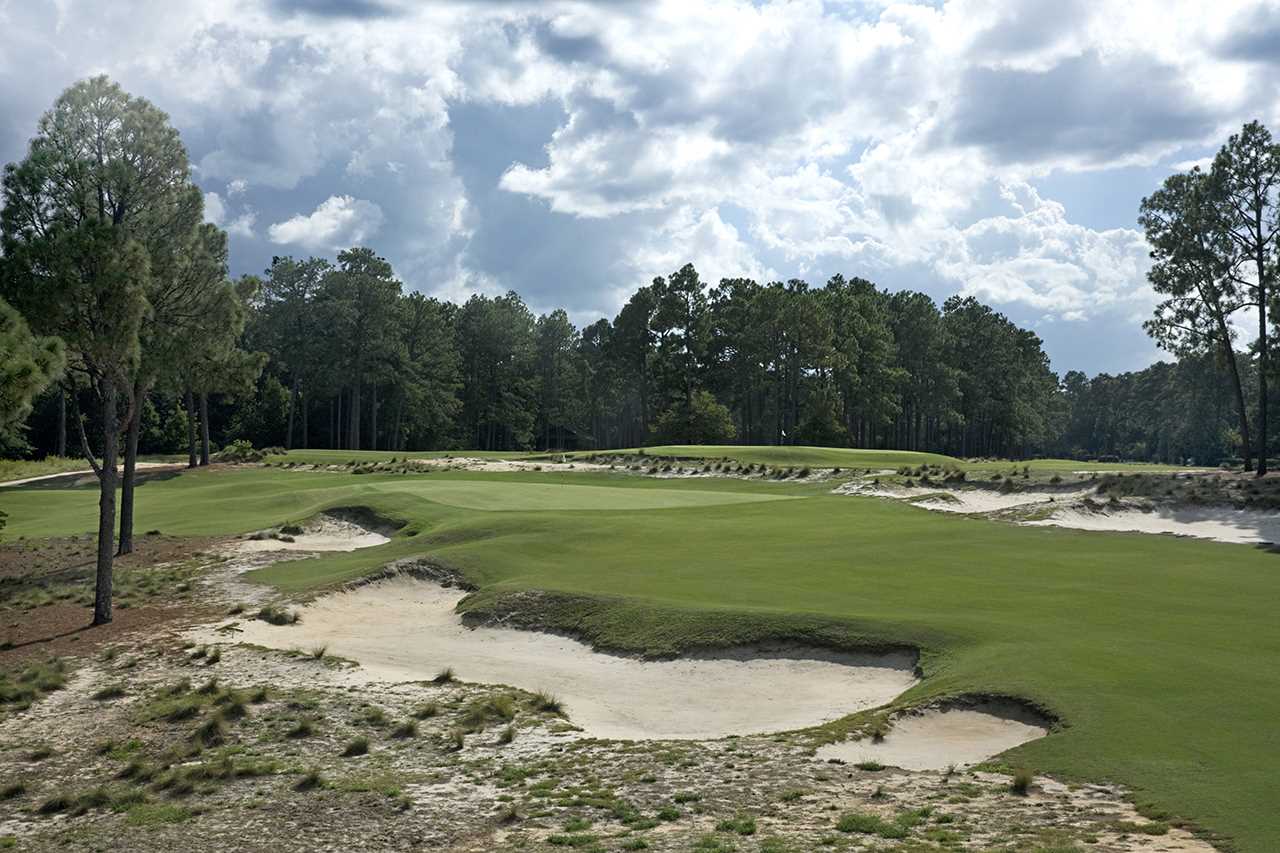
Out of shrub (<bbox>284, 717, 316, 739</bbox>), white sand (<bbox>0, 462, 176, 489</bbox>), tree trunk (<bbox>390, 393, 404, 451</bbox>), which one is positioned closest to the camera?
shrub (<bbox>284, 717, 316, 739</bbox>)

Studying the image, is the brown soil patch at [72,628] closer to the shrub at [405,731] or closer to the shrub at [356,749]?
the shrub at [405,731]

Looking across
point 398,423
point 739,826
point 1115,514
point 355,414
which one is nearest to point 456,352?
point 398,423

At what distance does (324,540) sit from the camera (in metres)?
33.9

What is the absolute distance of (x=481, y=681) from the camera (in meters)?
16.8

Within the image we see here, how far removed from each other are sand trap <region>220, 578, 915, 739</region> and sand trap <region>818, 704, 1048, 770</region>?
5.17ft

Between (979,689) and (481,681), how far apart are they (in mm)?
7922

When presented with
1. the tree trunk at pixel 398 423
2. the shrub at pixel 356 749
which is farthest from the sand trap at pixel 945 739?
the tree trunk at pixel 398 423

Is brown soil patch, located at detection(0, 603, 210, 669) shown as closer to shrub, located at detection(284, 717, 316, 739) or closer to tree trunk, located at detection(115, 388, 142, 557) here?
tree trunk, located at detection(115, 388, 142, 557)

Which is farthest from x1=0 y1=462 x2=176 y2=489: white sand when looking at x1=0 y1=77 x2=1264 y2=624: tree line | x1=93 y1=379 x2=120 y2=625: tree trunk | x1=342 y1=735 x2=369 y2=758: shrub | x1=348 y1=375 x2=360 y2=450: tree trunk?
x1=342 y1=735 x2=369 y2=758: shrub

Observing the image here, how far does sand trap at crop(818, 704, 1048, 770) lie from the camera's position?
455 inches

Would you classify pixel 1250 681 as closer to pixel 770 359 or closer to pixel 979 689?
pixel 979 689

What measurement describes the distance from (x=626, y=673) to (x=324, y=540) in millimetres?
19867

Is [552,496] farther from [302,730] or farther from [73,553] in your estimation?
[302,730]

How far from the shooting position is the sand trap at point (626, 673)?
14398 mm
